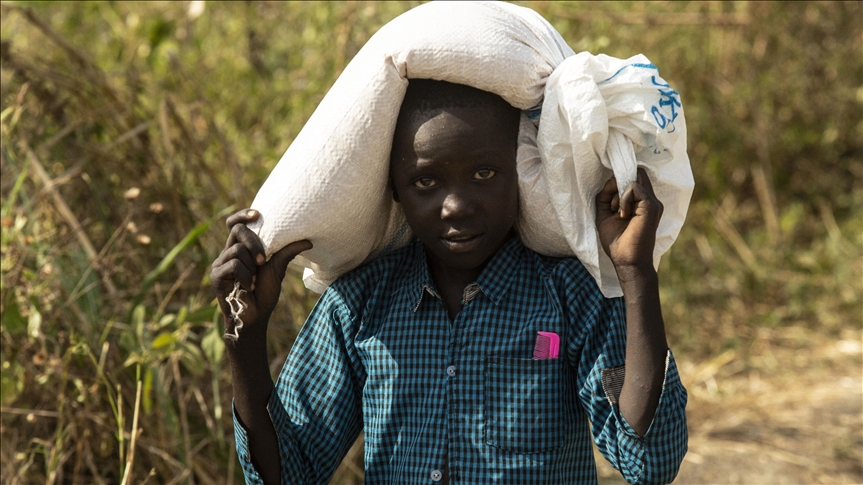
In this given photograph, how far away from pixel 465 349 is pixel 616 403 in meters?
0.30

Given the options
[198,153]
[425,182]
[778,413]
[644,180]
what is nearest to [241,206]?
[198,153]

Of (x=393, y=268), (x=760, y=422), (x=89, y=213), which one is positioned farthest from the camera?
(x=760, y=422)

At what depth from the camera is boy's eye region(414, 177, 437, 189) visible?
1654mm

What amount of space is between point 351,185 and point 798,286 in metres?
3.25

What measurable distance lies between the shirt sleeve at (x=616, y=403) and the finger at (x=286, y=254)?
53 centimetres

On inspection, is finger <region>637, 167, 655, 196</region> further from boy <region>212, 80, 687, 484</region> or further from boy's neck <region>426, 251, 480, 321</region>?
boy's neck <region>426, 251, 480, 321</region>

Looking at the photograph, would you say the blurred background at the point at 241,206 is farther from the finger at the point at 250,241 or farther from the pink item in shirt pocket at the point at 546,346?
the pink item in shirt pocket at the point at 546,346

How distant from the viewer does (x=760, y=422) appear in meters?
3.39

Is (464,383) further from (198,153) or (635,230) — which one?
(198,153)

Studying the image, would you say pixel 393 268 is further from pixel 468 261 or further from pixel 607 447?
pixel 607 447

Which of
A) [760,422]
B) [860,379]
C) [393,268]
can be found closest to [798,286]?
A: [860,379]

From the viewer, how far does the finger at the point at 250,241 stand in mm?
1648

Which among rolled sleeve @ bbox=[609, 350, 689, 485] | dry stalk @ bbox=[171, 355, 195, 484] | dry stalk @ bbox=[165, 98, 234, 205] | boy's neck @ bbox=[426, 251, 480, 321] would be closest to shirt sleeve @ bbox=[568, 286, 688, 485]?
rolled sleeve @ bbox=[609, 350, 689, 485]

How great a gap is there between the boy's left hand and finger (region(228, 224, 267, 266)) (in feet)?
2.01
